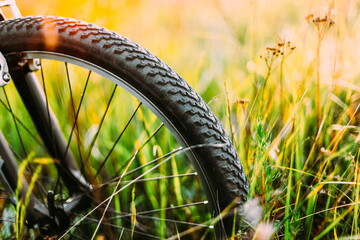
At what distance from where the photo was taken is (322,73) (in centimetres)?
165

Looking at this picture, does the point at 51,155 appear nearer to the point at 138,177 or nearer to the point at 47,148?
the point at 47,148

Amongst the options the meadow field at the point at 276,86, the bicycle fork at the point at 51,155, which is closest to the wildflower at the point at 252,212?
the meadow field at the point at 276,86

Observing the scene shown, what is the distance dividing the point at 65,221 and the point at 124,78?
0.58 metres

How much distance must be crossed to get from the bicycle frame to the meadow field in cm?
27

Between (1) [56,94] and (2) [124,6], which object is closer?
(1) [56,94]

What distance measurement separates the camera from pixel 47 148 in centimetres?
118

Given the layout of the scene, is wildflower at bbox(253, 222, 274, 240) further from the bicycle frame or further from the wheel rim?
the bicycle frame

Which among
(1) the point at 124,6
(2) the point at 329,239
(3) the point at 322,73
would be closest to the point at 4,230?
(2) the point at 329,239

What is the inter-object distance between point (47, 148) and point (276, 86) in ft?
3.56

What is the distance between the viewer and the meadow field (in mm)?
1044

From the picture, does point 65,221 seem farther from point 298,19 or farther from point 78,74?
point 298,19

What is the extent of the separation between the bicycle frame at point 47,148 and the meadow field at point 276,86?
10.4 inches

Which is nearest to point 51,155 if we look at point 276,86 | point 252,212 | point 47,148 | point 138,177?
point 47,148

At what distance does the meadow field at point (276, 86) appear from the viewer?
1.04 meters
